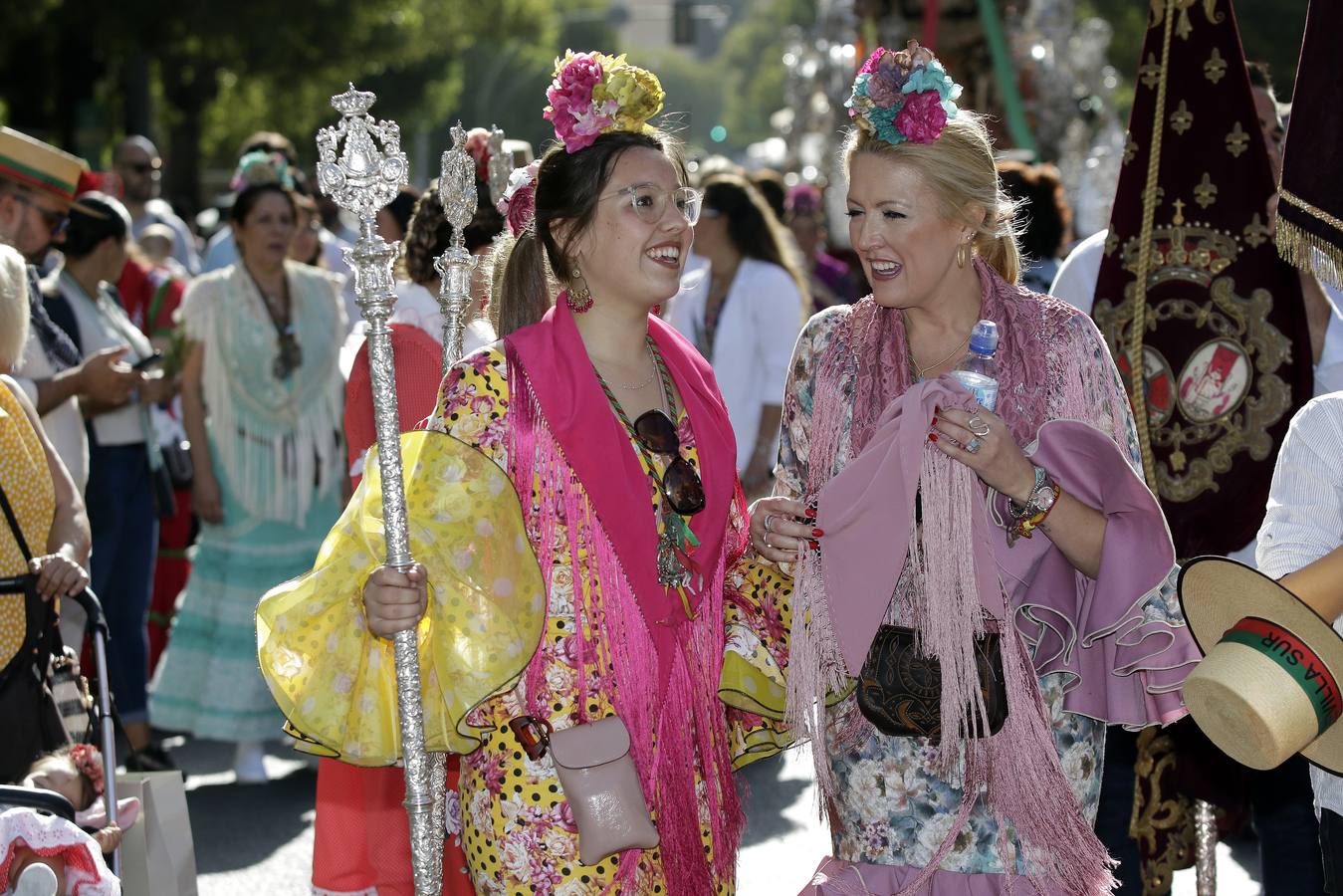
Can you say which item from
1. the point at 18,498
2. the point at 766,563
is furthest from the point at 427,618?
the point at 18,498

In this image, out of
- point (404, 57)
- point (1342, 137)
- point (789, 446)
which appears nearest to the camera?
point (1342, 137)

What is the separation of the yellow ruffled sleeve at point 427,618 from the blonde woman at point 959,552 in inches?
23.6

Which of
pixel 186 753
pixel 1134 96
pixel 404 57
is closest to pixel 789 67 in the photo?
pixel 186 753

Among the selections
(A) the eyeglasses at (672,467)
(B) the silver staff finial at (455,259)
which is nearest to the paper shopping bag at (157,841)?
(B) the silver staff finial at (455,259)

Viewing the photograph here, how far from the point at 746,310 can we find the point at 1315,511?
523 centimetres

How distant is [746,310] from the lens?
8.48m

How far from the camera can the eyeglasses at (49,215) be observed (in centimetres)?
690

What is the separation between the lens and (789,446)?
13.4 feet

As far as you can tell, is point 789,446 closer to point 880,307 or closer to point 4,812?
point 880,307

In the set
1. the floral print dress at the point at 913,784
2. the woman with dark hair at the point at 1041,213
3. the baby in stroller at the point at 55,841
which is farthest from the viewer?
the woman with dark hair at the point at 1041,213

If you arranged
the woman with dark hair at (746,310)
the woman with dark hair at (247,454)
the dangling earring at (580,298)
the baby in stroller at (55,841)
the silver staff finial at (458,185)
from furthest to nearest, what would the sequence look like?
1. the woman with dark hair at (746,310)
2. the woman with dark hair at (247,454)
3. the silver staff finial at (458,185)
4. the baby in stroller at (55,841)
5. the dangling earring at (580,298)

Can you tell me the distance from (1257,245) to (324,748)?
292 cm

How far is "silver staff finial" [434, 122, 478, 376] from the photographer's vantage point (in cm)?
439

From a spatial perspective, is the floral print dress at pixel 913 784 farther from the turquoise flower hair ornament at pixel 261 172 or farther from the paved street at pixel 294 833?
the turquoise flower hair ornament at pixel 261 172
